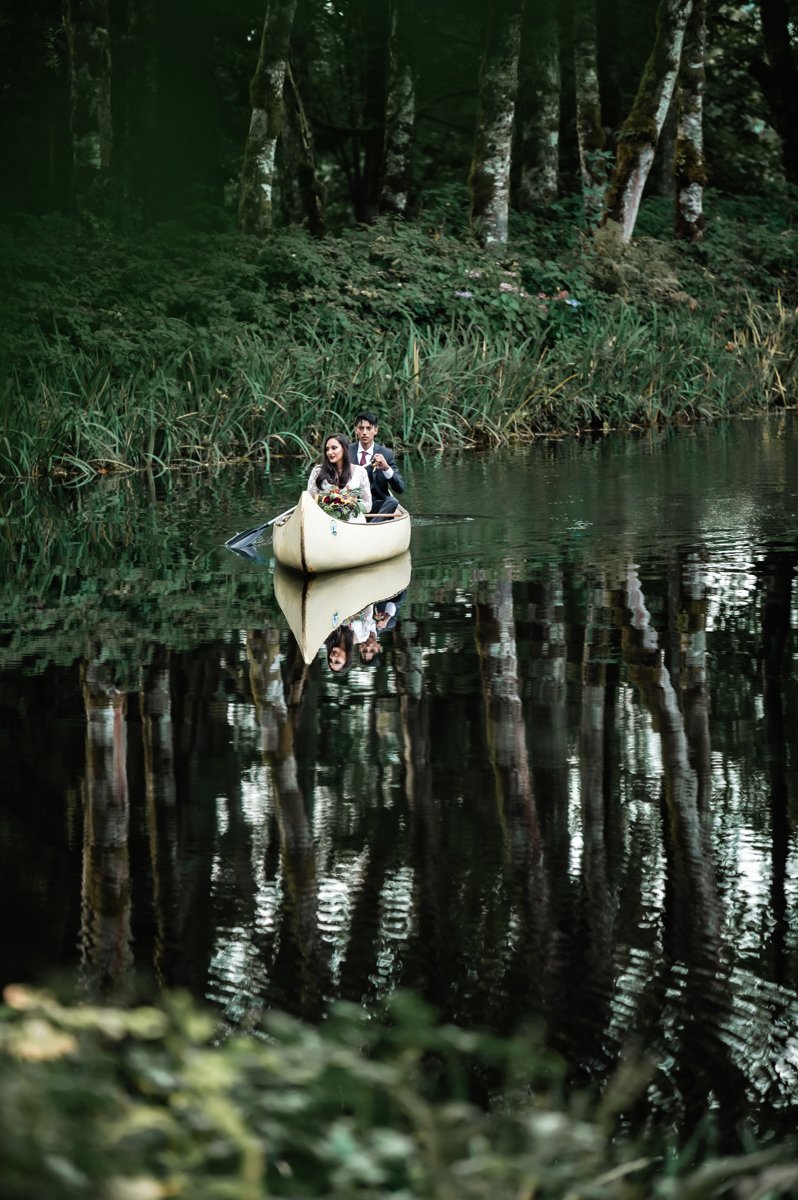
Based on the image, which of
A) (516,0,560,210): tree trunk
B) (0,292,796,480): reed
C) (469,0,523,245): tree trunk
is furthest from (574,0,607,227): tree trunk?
(0,292,796,480): reed

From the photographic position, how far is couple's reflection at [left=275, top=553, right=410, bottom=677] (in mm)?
9359

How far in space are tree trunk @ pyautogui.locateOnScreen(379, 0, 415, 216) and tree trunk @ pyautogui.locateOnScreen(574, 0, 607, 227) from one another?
3.14m

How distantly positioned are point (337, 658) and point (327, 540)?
337 centimetres

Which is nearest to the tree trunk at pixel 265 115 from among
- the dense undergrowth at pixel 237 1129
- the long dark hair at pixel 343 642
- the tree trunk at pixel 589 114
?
the tree trunk at pixel 589 114

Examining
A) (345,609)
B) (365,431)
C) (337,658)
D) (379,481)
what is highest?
(365,431)

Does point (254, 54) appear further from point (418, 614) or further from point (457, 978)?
point (457, 978)

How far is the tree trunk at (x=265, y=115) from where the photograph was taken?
81.5 feet

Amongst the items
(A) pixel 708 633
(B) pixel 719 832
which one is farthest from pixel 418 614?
(B) pixel 719 832

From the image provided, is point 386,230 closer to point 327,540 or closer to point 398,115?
point 398,115

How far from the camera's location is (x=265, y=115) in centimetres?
2519

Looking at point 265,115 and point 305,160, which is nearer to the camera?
point 265,115

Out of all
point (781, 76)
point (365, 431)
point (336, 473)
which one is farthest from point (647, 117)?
point (336, 473)

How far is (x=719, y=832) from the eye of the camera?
551cm

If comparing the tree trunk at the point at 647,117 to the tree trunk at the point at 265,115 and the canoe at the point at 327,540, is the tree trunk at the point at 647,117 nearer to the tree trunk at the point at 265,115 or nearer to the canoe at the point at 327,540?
the tree trunk at the point at 265,115
